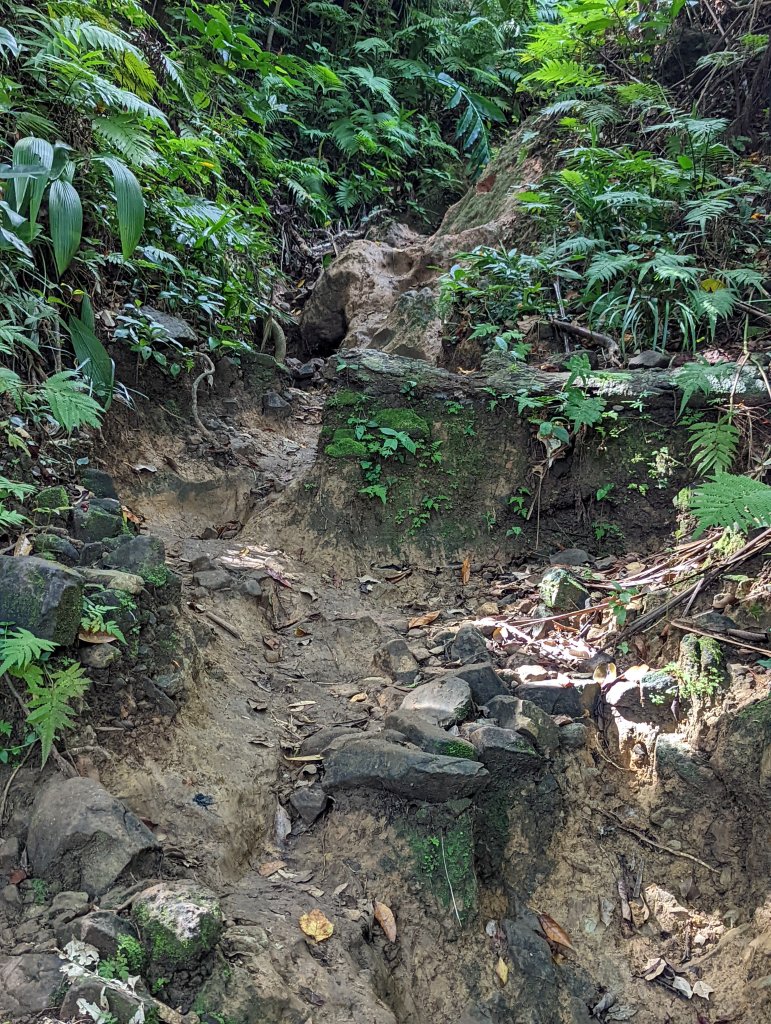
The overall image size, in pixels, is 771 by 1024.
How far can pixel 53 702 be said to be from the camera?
2.39 m

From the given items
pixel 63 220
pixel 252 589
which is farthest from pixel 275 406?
pixel 252 589

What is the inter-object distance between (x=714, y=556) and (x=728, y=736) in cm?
97

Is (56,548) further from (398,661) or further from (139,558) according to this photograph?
(398,661)

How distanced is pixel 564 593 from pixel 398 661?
3.20 ft

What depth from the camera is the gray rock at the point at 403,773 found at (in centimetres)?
276

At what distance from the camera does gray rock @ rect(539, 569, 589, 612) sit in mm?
3734

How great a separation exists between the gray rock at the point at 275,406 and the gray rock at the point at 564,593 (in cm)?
313

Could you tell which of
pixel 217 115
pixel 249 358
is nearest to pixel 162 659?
pixel 249 358

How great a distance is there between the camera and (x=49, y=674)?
8.07ft

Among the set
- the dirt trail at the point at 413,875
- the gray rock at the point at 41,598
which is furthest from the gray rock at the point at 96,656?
the dirt trail at the point at 413,875

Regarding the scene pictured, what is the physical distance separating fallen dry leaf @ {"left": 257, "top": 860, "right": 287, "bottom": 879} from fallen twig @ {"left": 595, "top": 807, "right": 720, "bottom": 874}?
4.54ft

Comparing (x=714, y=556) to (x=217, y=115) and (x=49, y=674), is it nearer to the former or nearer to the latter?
(x=49, y=674)

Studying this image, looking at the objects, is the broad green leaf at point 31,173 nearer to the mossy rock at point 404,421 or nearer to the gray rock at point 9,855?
the mossy rock at point 404,421

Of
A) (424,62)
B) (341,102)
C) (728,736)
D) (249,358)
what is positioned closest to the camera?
(728,736)
